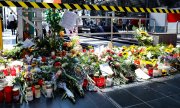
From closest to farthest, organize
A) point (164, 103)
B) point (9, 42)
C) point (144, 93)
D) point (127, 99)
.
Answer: point (164, 103)
point (127, 99)
point (144, 93)
point (9, 42)

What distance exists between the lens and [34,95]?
11.3ft

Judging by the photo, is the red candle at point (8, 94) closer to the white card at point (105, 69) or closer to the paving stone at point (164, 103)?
the white card at point (105, 69)

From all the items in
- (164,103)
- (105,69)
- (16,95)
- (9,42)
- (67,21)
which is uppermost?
(67,21)

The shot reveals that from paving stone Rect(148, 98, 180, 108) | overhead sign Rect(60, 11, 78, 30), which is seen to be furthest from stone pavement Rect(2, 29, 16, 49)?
paving stone Rect(148, 98, 180, 108)

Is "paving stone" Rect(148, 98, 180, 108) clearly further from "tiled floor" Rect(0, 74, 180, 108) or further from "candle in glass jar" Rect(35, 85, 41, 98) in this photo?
"candle in glass jar" Rect(35, 85, 41, 98)

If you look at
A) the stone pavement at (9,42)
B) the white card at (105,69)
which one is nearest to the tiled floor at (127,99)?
the white card at (105,69)

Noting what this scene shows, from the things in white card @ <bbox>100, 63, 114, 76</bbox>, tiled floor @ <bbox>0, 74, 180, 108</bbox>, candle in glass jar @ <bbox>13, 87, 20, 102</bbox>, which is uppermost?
white card @ <bbox>100, 63, 114, 76</bbox>

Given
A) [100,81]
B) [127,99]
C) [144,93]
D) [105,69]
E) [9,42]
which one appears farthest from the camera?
[9,42]

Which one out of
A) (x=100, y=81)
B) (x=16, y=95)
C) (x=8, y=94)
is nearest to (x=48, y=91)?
(x=16, y=95)

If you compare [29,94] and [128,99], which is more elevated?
[29,94]

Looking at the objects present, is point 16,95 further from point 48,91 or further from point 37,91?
point 48,91

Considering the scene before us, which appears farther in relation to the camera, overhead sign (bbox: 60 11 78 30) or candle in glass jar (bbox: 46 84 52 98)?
overhead sign (bbox: 60 11 78 30)

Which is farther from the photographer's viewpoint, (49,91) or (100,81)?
(100,81)

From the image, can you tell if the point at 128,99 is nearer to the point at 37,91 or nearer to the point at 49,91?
the point at 49,91
